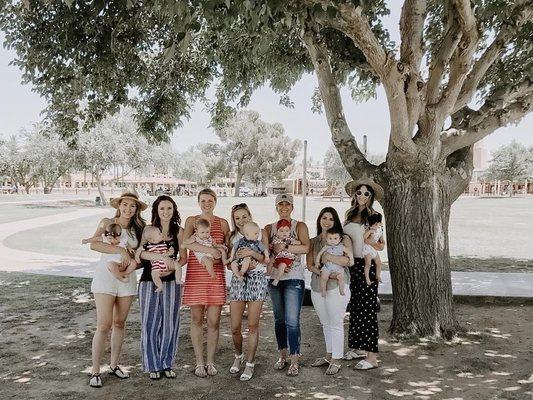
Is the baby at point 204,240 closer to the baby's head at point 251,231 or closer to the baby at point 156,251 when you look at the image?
the baby at point 156,251

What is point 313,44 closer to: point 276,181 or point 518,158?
point 276,181

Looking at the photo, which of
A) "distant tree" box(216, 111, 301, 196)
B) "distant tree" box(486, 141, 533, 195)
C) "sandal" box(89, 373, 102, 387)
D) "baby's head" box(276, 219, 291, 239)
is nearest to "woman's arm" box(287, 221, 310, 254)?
"baby's head" box(276, 219, 291, 239)

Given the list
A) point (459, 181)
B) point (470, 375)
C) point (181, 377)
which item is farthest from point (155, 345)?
point (459, 181)

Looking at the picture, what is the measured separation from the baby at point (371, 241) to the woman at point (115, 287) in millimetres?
2310

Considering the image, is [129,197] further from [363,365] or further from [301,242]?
[363,365]

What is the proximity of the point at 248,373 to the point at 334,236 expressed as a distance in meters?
1.60

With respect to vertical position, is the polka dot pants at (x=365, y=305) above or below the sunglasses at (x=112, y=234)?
below

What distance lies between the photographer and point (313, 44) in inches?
292

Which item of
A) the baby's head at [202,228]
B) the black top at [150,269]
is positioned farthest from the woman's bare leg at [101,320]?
the baby's head at [202,228]

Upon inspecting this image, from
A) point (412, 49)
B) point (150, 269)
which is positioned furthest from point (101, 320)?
point (412, 49)

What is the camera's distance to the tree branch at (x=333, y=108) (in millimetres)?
7395

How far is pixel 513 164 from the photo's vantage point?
76750 mm

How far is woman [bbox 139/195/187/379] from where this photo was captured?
5.00 m

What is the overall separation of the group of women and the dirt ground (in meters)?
0.19
